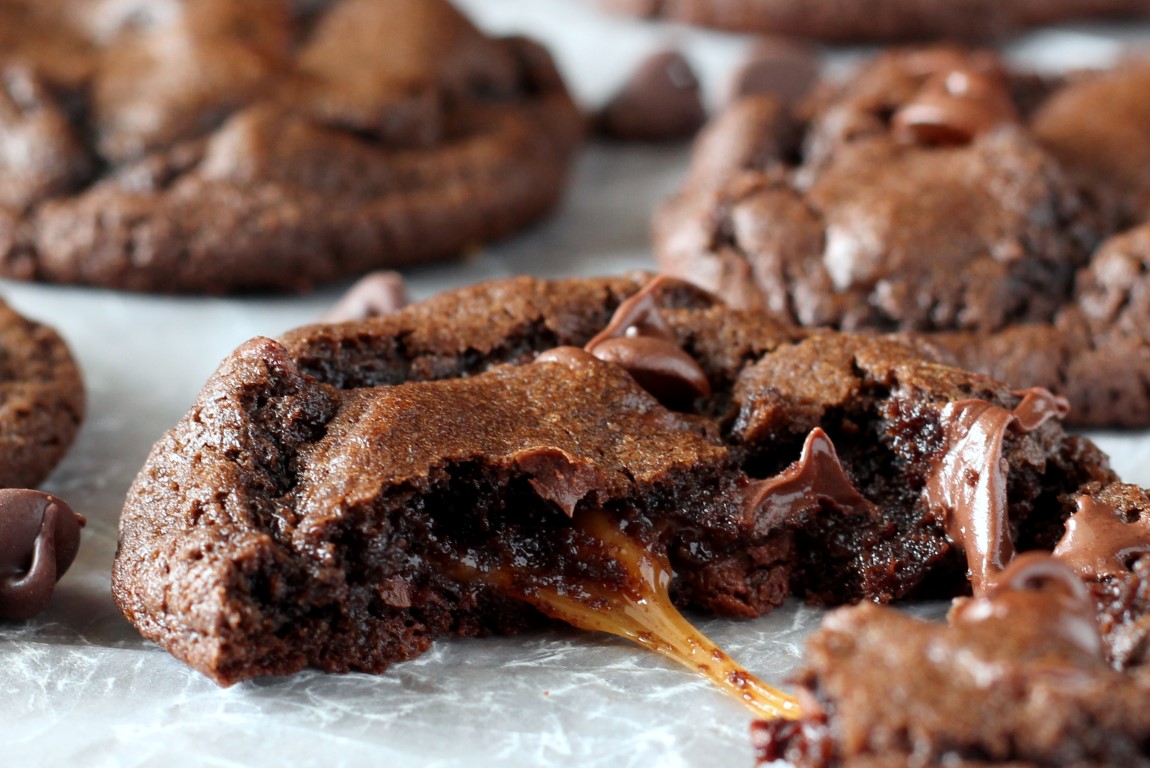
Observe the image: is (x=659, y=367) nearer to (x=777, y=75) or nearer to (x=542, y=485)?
(x=542, y=485)

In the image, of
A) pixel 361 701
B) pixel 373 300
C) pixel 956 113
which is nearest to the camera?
pixel 361 701

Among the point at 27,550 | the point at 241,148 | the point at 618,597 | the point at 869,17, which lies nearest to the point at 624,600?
the point at 618,597

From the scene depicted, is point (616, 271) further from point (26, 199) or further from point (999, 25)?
point (999, 25)

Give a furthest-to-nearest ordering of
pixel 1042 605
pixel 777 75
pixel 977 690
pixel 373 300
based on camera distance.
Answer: pixel 777 75
pixel 373 300
pixel 1042 605
pixel 977 690

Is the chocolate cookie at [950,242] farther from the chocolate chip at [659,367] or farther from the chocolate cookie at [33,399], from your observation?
the chocolate cookie at [33,399]

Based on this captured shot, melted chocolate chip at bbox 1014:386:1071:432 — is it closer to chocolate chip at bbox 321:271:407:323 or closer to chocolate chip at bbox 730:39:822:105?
chocolate chip at bbox 321:271:407:323

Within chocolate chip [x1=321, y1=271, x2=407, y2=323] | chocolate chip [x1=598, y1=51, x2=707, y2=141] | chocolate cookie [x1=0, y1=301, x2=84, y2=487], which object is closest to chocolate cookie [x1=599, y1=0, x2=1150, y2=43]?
chocolate chip [x1=598, y1=51, x2=707, y2=141]

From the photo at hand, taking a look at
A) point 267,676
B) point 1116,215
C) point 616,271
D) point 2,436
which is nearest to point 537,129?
point 616,271

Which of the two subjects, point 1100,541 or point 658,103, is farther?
point 658,103

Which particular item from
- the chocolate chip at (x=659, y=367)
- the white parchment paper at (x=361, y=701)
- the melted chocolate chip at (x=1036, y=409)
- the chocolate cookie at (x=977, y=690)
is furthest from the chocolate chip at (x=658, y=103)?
the chocolate cookie at (x=977, y=690)
